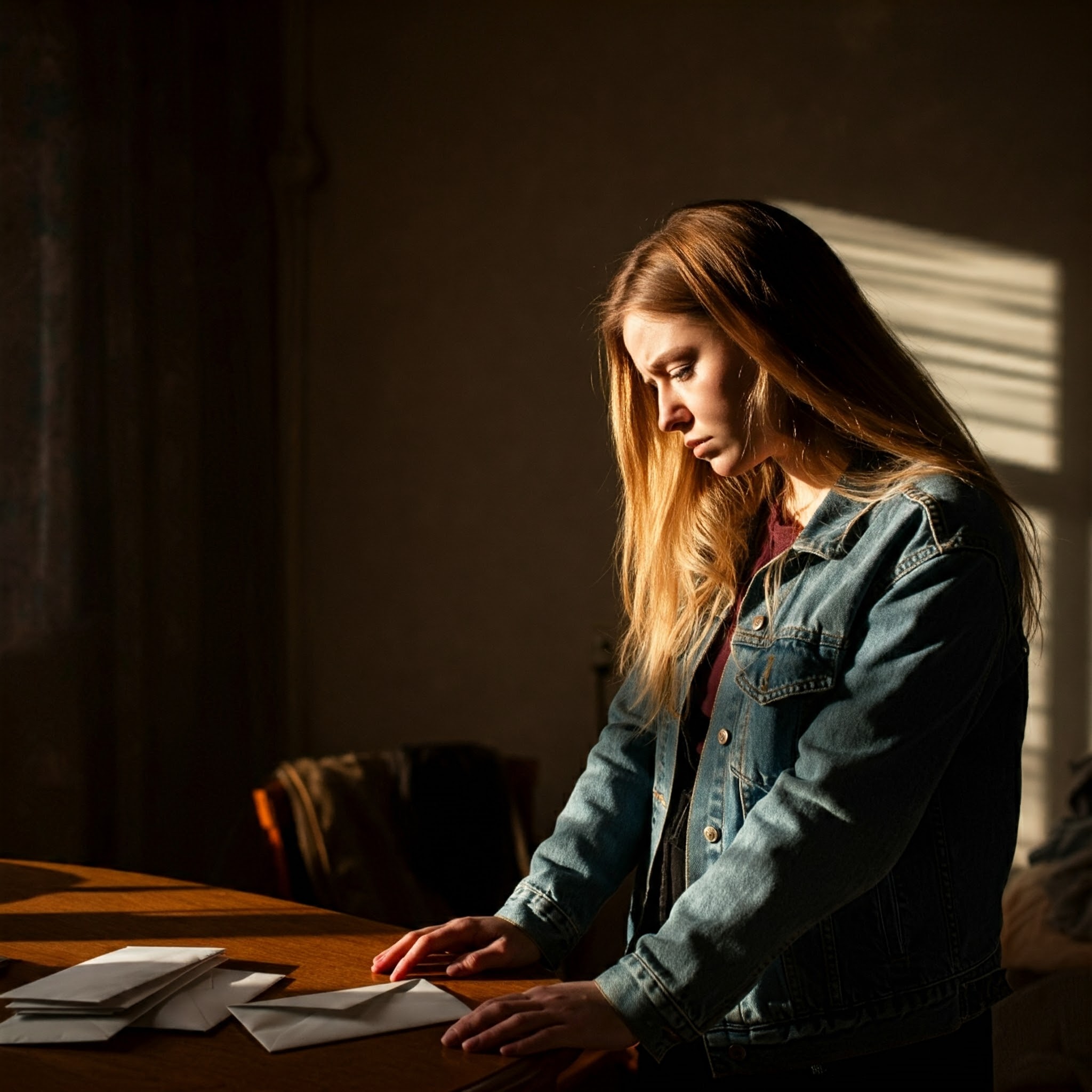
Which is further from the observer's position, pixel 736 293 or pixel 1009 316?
pixel 1009 316

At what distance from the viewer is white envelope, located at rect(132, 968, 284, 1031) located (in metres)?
0.99

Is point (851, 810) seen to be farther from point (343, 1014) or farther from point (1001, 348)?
point (1001, 348)

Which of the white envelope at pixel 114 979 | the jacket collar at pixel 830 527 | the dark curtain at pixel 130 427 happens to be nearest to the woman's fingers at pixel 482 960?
the white envelope at pixel 114 979

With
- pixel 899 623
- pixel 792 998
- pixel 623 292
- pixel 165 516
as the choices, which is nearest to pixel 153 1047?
pixel 792 998

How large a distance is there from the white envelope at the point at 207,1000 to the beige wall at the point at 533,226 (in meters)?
2.43

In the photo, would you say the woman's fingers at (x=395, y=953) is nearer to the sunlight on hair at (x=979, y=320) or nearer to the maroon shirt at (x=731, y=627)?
the maroon shirt at (x=731, y=627)

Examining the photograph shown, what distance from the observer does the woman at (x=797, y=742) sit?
38.4 inches

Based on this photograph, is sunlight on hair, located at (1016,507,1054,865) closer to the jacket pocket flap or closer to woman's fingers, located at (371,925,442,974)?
the jacket pocket flap

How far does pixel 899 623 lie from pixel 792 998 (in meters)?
0.36

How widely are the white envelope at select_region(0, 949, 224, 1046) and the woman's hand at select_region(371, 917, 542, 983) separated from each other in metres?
0.22

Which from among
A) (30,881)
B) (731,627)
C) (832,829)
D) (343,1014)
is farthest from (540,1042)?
(30,881)

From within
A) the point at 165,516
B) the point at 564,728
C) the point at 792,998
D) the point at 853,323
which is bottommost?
the point at 564,728

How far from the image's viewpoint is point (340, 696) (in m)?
3.88

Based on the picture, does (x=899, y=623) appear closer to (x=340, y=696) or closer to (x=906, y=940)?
(x=906, y=940)
